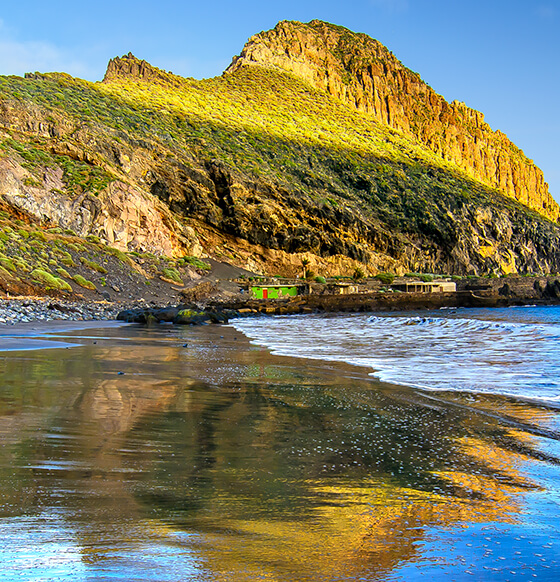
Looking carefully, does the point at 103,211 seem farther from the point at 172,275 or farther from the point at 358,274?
the point at 358,274

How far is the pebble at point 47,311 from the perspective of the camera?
62.1 feet

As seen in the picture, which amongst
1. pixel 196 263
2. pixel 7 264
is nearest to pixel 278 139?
pixel 196 263

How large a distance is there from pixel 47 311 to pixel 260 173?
171ft

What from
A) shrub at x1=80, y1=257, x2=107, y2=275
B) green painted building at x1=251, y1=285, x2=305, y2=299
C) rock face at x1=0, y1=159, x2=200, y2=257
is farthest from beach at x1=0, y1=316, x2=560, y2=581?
rock face at x1=0, y1=159, x2=200, y2=257

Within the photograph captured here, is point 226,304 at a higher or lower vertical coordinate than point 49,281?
lower

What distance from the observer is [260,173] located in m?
71.0

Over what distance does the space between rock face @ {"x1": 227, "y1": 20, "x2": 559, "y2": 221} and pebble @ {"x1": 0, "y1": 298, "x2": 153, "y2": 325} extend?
101m

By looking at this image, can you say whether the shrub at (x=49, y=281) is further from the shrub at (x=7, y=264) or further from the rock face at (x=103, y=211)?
the rock face at (x=103, y=211)

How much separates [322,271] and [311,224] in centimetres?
641

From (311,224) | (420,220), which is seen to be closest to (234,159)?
(311,224)

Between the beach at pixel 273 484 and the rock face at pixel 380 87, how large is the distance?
11935 centimetres

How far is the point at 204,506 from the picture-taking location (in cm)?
300

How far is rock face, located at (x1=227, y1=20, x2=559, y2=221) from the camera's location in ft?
408

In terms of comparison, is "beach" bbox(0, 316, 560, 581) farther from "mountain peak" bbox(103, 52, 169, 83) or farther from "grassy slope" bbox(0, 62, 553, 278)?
"mountain peak" bbox(103, 52, 169, 83)
